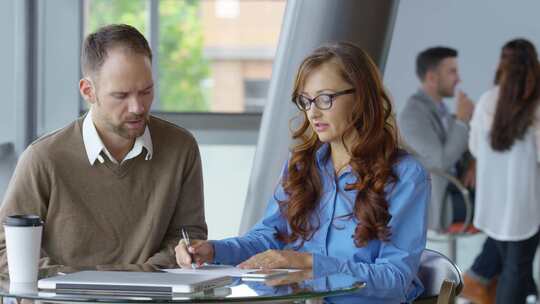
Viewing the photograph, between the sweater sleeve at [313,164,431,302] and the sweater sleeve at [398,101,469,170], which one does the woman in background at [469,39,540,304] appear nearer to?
the sweater sleeve at [398,101,469,170]

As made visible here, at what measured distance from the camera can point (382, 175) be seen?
8.54 ft

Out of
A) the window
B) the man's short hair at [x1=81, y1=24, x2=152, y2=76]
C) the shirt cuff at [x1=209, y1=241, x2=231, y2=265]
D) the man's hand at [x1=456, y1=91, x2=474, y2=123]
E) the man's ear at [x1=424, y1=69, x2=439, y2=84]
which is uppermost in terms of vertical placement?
the man's short hair at [x1=81, y1=24, x2=152, y2=76]

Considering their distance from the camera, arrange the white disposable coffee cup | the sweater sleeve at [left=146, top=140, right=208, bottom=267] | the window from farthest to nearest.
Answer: the window → the sweater sleeve at [left=146, top=140, right=208, bottom=267] → the white disposable coffee cup

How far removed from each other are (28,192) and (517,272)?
328 cm

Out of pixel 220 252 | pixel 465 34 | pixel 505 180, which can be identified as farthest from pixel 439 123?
pixel 220 252

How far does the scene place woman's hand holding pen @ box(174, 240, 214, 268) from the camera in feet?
8.37

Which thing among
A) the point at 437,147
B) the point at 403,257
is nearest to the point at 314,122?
the point at 403,257

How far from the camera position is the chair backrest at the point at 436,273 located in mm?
2518

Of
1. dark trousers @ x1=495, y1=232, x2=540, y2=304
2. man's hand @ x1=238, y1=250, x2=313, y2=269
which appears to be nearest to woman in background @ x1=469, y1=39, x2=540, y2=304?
dark trousers @ x1=495, y1=232, x2=540, y2=304

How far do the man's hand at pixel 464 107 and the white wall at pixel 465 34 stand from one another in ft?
0.11

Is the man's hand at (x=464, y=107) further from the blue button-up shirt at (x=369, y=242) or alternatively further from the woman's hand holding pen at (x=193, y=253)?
the woman's hand holding pen at (x=193, y=253)

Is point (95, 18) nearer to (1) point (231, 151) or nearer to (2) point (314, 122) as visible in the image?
(1) point (231, 151)

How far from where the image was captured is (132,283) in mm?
2209

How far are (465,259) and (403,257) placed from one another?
4043mm
